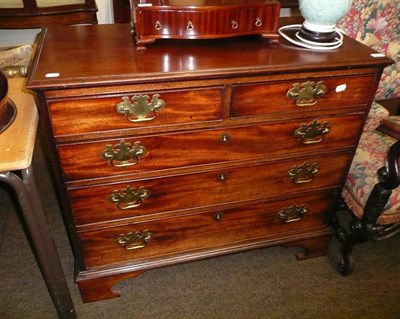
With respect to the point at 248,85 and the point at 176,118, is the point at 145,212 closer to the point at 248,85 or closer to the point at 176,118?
the point at 176,118

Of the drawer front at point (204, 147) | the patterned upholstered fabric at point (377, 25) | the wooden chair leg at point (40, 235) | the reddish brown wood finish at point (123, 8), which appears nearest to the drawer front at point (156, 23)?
the drawer front at point (204, 147)

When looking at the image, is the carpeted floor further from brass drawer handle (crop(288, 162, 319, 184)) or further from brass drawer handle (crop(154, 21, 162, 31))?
brass drawer handle (crop(154, 21, 162, 31))

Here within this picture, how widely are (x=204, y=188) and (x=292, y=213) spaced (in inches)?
18.1

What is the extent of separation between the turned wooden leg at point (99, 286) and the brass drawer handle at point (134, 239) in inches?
6.2

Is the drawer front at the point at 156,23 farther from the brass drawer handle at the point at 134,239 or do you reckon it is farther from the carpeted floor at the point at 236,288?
the carpeted floor at the point at 236,288

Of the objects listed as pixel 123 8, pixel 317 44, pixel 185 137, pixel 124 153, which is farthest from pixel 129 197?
pixel 123 8

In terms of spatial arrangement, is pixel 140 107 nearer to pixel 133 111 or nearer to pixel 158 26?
pixel 133 111

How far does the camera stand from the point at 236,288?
1.66 meters

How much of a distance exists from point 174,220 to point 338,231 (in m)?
0.83

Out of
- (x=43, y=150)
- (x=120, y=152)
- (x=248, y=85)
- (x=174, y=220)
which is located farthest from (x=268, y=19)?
(x=43, y=150)

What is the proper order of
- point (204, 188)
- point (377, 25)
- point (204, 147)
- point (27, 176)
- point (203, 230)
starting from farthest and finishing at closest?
point (377, 25), point (203, 230), point (204, 188), point (204, 147), point (27, 176)

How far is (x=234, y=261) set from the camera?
178 centimetres

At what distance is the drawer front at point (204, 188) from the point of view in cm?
126

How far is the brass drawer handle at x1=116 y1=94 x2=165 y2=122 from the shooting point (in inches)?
41.9
